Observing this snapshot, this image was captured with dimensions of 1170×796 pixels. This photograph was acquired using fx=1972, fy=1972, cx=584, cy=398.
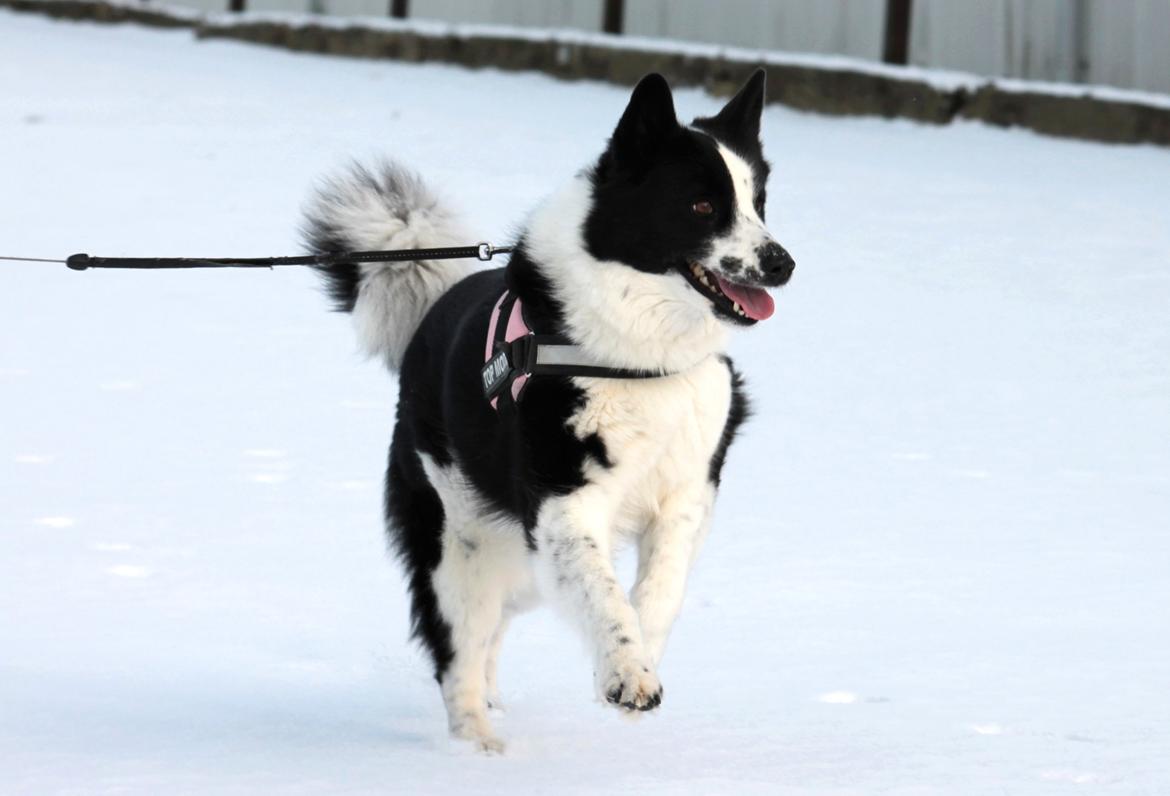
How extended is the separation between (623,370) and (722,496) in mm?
2531

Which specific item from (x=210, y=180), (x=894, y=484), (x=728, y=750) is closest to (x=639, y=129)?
(x=728, y=750)

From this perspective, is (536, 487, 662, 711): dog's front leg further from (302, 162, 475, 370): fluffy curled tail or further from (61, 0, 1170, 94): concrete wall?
(61, 0, 1170, 94): concrete wall

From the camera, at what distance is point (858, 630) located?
A: 4832 millimetres

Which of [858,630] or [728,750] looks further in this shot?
[858,630]

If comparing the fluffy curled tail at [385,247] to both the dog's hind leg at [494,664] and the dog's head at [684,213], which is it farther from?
the dog's head at [684,213]

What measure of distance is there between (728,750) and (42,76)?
33.0ft

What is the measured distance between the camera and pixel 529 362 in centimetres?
349

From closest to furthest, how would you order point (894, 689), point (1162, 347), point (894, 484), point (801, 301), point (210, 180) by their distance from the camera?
point (894, 689) → point (894, 484) → point (1162, 347) → point (801, 301) → point (210, 180)

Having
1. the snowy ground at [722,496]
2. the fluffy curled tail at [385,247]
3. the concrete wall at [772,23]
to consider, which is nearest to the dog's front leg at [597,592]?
the snowy ground at [722,496]

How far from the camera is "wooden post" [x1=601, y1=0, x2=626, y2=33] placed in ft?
41.8

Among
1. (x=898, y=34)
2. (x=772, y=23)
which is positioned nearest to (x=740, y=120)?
(x=898, y=34)

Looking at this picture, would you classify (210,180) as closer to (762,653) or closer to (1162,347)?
(1162,347)

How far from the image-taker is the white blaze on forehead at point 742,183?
11.4 feet

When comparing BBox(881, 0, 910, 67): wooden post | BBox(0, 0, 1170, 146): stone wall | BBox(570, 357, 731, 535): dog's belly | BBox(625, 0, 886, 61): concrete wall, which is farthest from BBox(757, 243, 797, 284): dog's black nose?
BBox(625, 0, 886, 61): concrete wall
